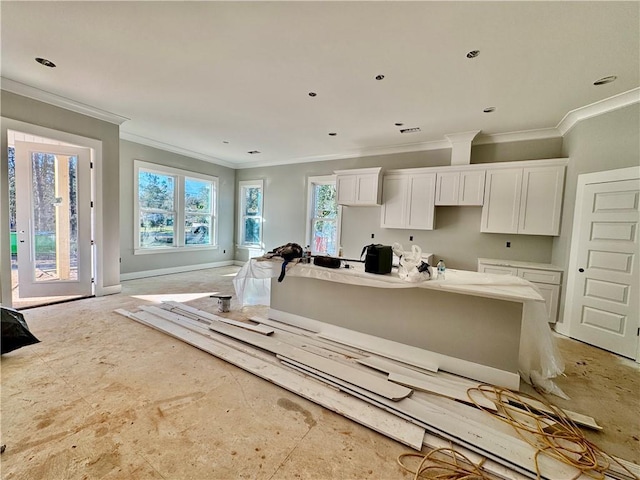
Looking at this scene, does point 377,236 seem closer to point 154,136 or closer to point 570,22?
point 570,22

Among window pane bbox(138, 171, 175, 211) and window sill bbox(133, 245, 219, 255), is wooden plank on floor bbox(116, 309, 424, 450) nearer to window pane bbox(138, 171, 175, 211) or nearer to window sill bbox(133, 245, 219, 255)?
window sill bbox(133, 245, 219, 255)

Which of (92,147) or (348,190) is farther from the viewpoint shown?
(348,190)

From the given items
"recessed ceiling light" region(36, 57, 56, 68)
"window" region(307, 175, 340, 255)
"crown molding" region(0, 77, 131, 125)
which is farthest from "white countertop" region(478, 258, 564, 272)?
"crown molding" region(0, 77, 131, 125)

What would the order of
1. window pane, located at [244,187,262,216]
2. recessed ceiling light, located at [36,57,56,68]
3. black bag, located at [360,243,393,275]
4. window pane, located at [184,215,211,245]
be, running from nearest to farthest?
black bag, located at [360,243,393,275] → recessed ceiling light, located at [36,57,56,68] → window pane, located at [184,215,211,245] → window pane, located at [244,187,262,216]

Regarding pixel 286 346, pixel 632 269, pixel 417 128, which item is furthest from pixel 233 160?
pixel 632 269

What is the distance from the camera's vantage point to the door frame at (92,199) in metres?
3.29

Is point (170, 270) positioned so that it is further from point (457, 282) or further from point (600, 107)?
point (600, 107)

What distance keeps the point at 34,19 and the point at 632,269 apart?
622cm

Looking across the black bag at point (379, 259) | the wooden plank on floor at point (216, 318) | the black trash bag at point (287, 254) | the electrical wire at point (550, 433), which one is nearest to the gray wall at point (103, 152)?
the wooden plank on floor at point (216, 318)

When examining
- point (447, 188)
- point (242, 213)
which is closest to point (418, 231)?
point (447, 188)

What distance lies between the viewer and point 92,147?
413 cm

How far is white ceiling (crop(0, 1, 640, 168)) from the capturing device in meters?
2.02

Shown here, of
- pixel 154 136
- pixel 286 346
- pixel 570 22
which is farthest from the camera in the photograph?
pixel 154 136

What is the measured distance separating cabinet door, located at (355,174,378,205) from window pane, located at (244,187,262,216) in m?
3.17
